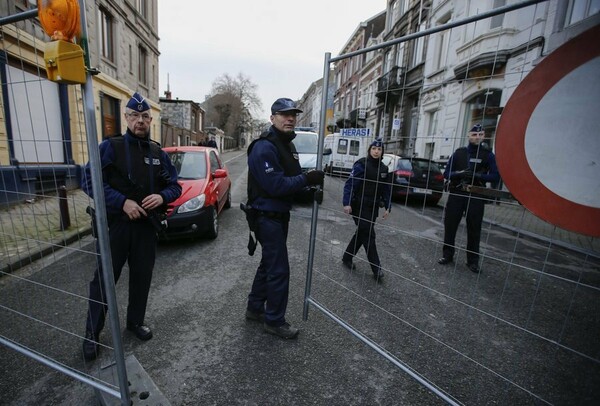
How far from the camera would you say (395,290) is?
3617mm

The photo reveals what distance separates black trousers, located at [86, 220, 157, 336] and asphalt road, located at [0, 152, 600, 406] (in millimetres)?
176

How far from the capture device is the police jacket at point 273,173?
2.38 m

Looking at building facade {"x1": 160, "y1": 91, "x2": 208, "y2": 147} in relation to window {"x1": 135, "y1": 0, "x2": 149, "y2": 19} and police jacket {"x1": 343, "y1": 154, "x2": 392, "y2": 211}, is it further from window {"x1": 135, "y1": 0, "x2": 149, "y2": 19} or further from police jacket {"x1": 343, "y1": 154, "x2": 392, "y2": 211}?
police jacket {"x1": 343, "y1": 154, "x2": 392, "y2": 211}

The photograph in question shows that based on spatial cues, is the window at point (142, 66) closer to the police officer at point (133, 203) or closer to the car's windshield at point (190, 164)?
the car's windshield at point (190, 164)

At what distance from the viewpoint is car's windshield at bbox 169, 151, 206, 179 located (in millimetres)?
5316

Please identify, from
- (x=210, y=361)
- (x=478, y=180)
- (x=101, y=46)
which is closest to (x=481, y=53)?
(x=478, y=180)

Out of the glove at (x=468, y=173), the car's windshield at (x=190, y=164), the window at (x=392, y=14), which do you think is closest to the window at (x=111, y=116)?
the car's windshield at (x=190, y=164)

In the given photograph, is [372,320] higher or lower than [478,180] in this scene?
lower

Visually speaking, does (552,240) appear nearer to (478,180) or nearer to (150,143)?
(478,180)

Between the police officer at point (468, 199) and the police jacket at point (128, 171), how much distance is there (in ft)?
7.46

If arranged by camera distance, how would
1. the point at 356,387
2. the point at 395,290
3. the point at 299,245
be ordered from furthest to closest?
the point at 299,245 → the point at 395,290 → the point at 356,387

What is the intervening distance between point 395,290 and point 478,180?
6.69ft

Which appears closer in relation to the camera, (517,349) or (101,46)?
(517,349)

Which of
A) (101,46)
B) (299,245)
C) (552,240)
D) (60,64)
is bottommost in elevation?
(299,245)
